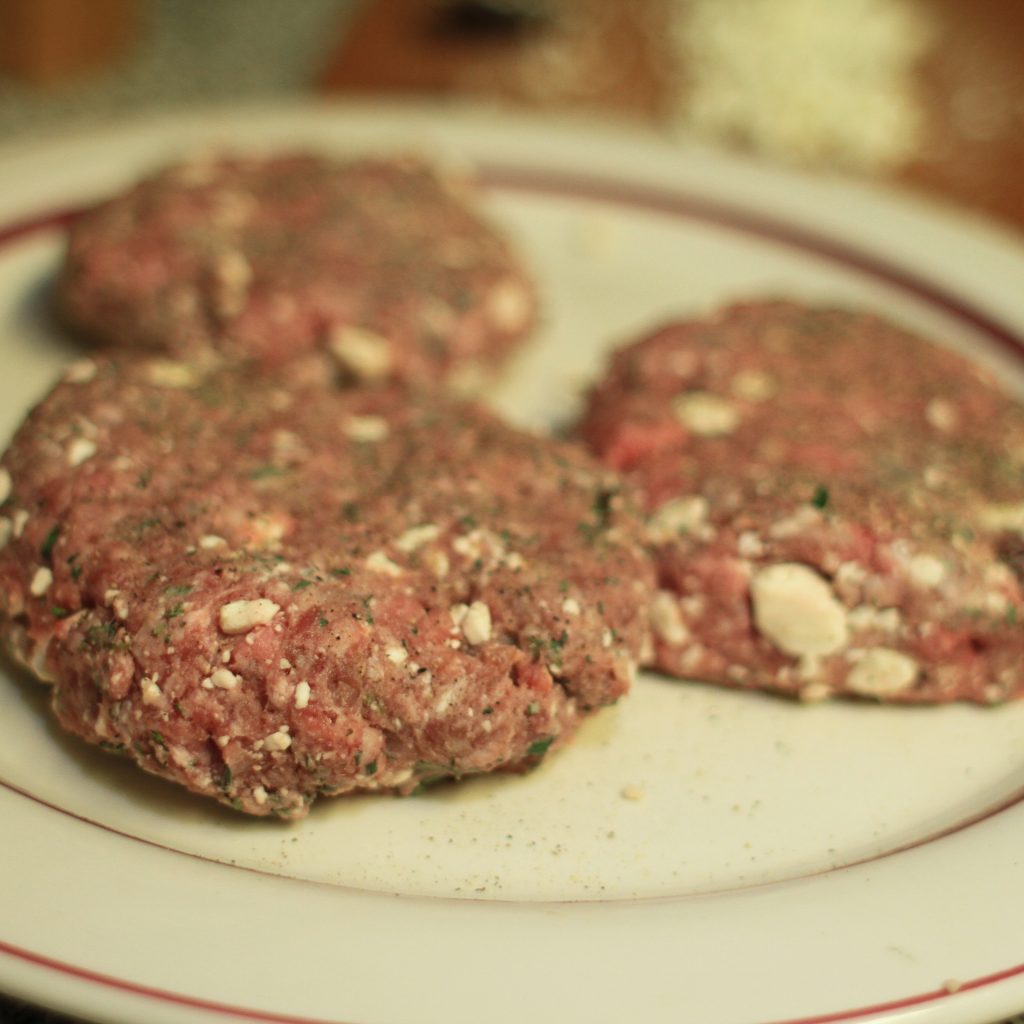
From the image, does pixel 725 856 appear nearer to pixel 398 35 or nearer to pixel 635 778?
pixel 635 778

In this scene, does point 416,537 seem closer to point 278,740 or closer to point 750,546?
point 278,740

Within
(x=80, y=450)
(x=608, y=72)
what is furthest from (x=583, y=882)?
(x=608, y=72)

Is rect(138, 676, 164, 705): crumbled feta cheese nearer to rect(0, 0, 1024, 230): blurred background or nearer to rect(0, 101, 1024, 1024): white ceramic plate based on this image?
rect(0, 101, 1024, 1024): white ceramic plate

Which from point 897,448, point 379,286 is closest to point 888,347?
point 897,448

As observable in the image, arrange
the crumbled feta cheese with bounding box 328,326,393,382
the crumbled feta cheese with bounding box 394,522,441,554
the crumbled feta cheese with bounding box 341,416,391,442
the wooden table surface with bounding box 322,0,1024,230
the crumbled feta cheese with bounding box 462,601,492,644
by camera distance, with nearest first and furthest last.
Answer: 1. the crumbled feta cheese with bounding box 462,601,492,644
2. the crumbled feta cheese with bounding box 394,522,441,554
3. the crumbled feta cheese with bounding box 341,416,391,442
4. the crumbled feta cheese with bounding box 328,326,393,382
5. the wooden table surface with bounding box 322,0,1024,230

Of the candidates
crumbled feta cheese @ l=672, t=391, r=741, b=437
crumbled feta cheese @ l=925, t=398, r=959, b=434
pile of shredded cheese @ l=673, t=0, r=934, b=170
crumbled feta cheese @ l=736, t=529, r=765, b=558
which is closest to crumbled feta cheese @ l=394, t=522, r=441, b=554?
crumbled feta cheese @ l=736, t=529, r=765, b=558

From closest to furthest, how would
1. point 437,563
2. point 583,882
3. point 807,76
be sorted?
point 583,882 < point 437,563 < point 807,76

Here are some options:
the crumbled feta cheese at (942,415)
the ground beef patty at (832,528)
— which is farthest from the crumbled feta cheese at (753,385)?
the crumbled feta cheese at (942,415)
